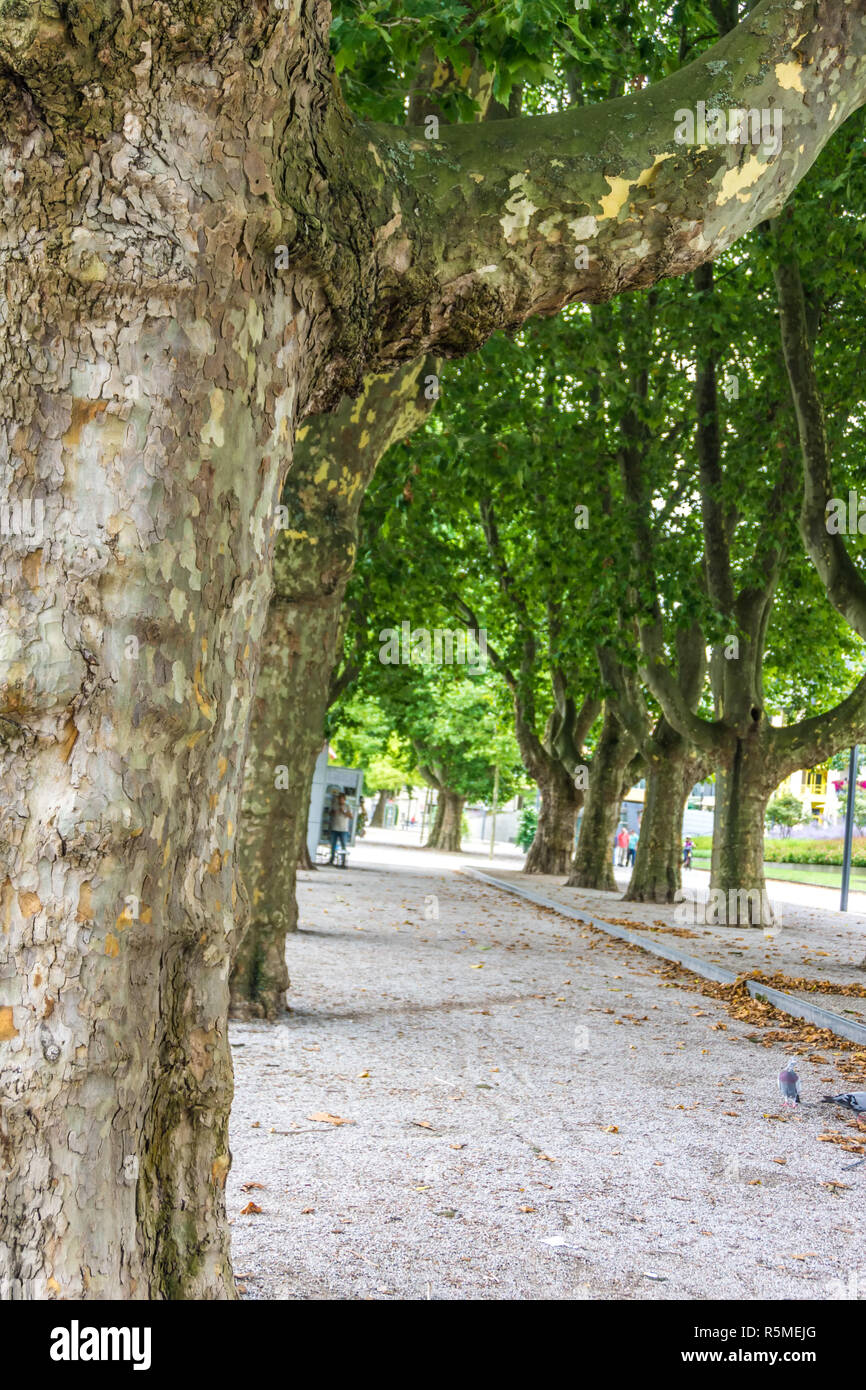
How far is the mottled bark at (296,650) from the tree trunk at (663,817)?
1377 cm

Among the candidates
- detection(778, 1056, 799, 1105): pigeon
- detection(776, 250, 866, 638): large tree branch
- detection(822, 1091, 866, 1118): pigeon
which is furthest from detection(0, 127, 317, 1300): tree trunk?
detection(776, 250, 866, 638): large tree branch

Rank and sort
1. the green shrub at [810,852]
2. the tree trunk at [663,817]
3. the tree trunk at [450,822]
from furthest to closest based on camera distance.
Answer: the tree trunk at [450,822] < the green shrub at [810,852] < the tree trunk at [663,817]

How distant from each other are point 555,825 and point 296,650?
22.4 m

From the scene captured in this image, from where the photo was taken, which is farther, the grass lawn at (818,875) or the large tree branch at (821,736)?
the grass lawn at (818,875)

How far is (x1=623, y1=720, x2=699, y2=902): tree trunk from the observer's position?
21891 mm

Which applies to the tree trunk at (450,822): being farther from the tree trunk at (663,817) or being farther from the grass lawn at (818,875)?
the tree trunk at (663,817)

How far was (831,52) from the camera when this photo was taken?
411cm

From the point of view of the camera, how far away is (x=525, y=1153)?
5594 millimetres

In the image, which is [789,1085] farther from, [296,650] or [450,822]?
[450,822]

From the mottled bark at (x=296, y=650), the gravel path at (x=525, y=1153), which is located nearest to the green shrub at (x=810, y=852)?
the gravel path at (x=525, y=1153)

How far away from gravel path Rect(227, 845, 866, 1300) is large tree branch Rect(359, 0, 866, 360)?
306cm

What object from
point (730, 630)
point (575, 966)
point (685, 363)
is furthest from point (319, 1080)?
point (685, 363)

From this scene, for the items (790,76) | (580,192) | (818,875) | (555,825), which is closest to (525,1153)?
(580,192)

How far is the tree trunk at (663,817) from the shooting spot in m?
21.9
